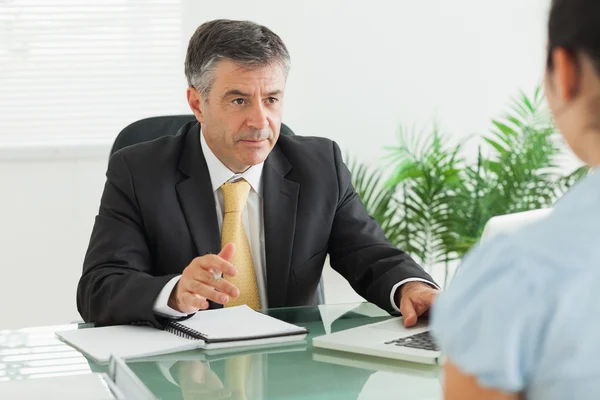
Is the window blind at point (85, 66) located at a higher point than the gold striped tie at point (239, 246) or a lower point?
higher

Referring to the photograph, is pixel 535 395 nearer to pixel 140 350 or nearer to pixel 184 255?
→ pixel 140 350

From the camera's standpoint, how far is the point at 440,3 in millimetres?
4168

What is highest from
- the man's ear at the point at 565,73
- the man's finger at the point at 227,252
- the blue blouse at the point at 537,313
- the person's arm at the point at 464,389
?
the man's ear at the point at 565,73

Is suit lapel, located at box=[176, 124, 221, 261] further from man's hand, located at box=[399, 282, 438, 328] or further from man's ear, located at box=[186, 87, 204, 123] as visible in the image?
man's hand, located at box=[399, 282, 438, 328]

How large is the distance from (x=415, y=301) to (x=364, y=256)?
1.24ft

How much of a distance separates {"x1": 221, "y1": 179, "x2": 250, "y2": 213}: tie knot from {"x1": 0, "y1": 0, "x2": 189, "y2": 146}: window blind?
1650 mm

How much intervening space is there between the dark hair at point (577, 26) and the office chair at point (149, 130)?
Answer: 1.90m

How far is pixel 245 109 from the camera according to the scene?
2.27 m

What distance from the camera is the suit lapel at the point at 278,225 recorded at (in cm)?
227

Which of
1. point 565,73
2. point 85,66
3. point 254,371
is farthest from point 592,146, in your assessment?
point 85,66

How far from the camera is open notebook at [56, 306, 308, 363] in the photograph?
1653mm

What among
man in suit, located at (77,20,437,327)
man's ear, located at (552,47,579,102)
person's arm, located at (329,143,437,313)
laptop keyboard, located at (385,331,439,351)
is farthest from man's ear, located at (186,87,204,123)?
man's ear, located at (552,47,579,102)

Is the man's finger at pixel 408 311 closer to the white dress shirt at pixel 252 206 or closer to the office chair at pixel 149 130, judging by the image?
the white dress shirt at pixel 252 206

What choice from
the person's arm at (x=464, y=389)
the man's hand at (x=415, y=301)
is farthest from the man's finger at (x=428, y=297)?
the person's arm at (x=464, y=389)
